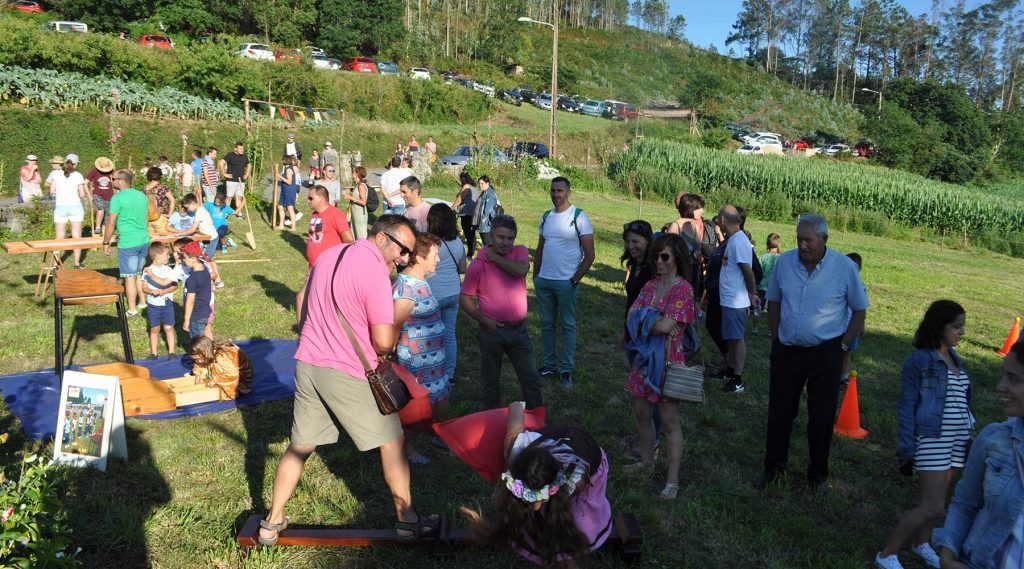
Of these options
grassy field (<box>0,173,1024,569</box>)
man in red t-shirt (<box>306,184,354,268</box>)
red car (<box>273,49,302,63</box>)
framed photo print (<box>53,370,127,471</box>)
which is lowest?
grassy field (<box>0,173,1024,569</box>)

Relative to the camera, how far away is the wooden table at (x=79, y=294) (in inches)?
257

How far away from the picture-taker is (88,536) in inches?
164

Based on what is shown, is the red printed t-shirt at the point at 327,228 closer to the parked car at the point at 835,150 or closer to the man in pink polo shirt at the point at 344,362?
the man in pink polo shirt at the point at 344,362

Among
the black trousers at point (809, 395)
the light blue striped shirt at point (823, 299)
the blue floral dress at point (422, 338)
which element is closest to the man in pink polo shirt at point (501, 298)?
the blue floral dress at point (422, 338)

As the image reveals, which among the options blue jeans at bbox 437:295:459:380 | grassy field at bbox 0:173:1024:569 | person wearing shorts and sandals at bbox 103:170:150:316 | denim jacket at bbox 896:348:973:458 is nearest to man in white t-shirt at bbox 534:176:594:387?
grassy field at bbox 0:173:1024:569

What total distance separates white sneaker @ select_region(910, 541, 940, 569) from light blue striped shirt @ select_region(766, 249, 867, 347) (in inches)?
52.4

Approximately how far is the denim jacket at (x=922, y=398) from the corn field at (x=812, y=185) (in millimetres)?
Result: 24153

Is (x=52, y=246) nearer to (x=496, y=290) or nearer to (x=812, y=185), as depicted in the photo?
(x=496, y=290)

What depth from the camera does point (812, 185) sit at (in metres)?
28.0

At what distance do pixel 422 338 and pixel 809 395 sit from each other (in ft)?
8.85

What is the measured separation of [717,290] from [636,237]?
1.74 m

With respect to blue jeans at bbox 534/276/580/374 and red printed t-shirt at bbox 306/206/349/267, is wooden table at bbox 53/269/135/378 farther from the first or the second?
blue jeans at bbox 534/276/580/374

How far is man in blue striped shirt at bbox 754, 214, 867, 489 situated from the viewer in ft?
15.4

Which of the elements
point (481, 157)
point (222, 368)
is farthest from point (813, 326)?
point (481, 157)
